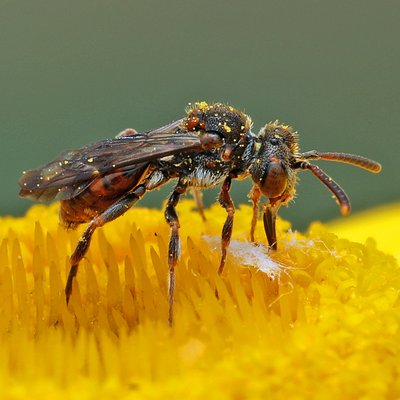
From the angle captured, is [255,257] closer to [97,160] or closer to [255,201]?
[255,201]

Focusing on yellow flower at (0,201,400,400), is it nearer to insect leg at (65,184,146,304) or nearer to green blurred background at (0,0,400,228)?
insect leg at (65,184,146,304)

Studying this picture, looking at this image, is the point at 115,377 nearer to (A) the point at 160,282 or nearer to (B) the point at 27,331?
(B) the point at 27,331

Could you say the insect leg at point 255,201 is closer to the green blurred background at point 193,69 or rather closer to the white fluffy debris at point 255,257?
the white fluffy debris at point 255,257

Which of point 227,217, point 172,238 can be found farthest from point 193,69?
point 172,238

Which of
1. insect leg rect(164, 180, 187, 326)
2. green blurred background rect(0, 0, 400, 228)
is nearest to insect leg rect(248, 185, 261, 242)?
insect leg rect(164, 180, 187, 326)

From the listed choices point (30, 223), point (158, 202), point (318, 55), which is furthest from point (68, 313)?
point (318, 55)

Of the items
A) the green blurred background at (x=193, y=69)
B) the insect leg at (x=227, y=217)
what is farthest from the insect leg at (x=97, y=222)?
the green blurred background at (x=193, y=69)

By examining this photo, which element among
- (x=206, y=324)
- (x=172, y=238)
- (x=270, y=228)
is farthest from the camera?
(x=270, y=228)
